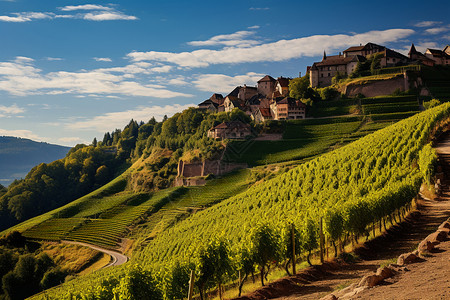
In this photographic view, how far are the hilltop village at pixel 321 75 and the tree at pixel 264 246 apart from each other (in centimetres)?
8638

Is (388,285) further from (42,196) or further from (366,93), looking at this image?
(42,196)

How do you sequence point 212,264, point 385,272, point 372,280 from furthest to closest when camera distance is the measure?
1. point 212,264
2. point 385,272
3. point 372,280

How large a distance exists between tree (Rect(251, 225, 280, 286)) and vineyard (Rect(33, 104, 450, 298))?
0.17ft

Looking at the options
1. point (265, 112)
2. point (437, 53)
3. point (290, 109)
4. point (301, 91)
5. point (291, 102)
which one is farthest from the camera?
point (437, 53)

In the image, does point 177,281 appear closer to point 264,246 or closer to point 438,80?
point 264,246

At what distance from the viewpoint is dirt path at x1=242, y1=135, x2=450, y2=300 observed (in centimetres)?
1190

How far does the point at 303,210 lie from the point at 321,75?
90.6 metres

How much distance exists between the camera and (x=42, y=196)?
5320 inches

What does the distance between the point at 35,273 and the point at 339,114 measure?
7752 centimetres

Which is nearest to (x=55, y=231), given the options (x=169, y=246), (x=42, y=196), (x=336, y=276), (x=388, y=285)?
(x=169, y=246)

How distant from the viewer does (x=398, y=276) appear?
44.9ft

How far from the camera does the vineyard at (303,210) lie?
2025 centimetres

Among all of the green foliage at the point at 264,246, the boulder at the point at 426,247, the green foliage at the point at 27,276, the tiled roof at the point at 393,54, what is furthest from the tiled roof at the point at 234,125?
the boulder at the point at 426,247

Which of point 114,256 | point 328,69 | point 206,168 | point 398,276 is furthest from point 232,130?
point 398,276
